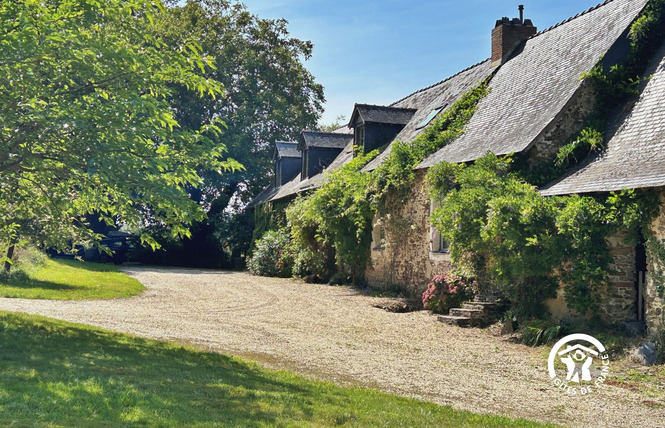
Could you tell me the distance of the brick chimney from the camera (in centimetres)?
1906

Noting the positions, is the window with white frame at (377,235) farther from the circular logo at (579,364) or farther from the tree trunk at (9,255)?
the tree trunk at (9,255)

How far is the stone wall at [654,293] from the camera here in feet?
29.9

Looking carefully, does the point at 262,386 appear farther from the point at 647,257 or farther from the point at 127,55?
the point at 647,257

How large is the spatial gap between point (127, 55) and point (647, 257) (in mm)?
7852

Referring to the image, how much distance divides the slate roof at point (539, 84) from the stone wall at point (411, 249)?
1.26 m

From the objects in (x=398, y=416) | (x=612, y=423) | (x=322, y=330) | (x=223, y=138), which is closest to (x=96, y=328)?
(x=322, y=330)

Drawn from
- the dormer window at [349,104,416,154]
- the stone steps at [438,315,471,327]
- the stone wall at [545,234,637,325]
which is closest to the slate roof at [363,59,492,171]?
the dormer window at [349,104,416,154]

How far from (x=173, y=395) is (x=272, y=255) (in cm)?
1984

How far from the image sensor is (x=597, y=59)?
13672 mm

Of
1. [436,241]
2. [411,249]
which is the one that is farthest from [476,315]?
[411,249]

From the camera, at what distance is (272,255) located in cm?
2561

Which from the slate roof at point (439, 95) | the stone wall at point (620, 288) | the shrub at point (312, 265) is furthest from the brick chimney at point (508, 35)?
the stone wall at point (620, 288)

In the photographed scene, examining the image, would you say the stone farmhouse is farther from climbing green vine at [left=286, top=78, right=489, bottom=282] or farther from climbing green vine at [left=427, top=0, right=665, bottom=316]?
climbing green vine at [left=286, top=78, right=489, bottom=282]

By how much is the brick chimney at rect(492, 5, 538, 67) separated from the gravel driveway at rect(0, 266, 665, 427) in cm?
861
